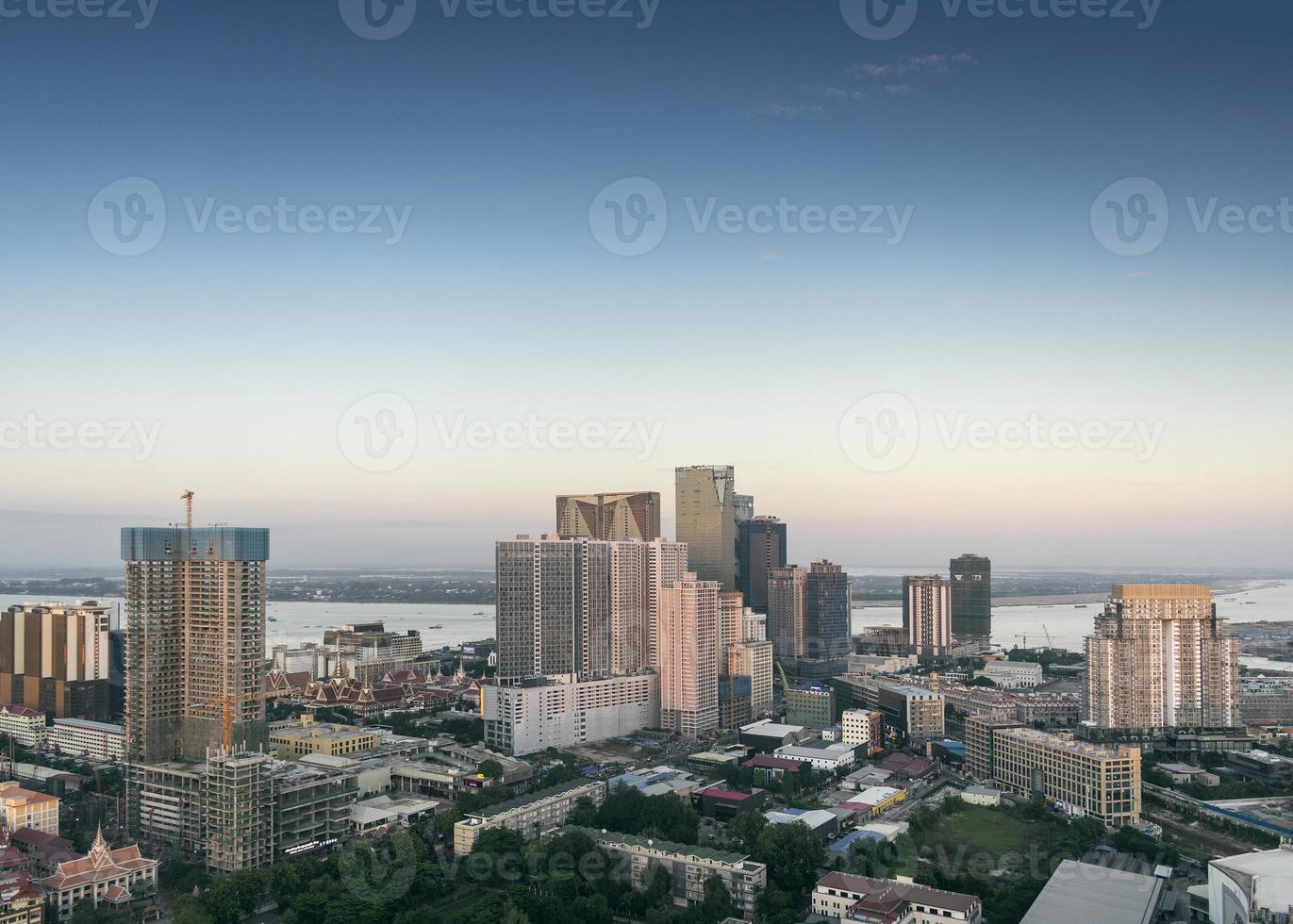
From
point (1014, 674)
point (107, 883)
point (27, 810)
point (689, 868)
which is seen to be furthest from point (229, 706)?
point (1014, 674)

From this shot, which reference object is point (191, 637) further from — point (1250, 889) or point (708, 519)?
point (708, 519)

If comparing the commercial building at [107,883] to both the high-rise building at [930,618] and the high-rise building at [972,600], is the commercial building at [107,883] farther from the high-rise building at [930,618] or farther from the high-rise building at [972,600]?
the high-rise building at [972,600]

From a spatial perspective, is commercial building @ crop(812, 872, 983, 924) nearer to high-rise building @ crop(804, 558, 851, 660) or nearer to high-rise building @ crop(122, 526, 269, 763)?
high-rise building @ crop(122, 526, 269, 763)

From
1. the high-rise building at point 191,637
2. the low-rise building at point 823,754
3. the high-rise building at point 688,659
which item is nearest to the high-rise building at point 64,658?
the high-rise building at point 191,637

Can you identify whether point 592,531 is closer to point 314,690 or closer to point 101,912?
point 314,690

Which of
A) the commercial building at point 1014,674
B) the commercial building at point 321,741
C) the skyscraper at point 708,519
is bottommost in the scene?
the commercial building at point 1014,674

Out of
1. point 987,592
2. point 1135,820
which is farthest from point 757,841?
point 987,592
